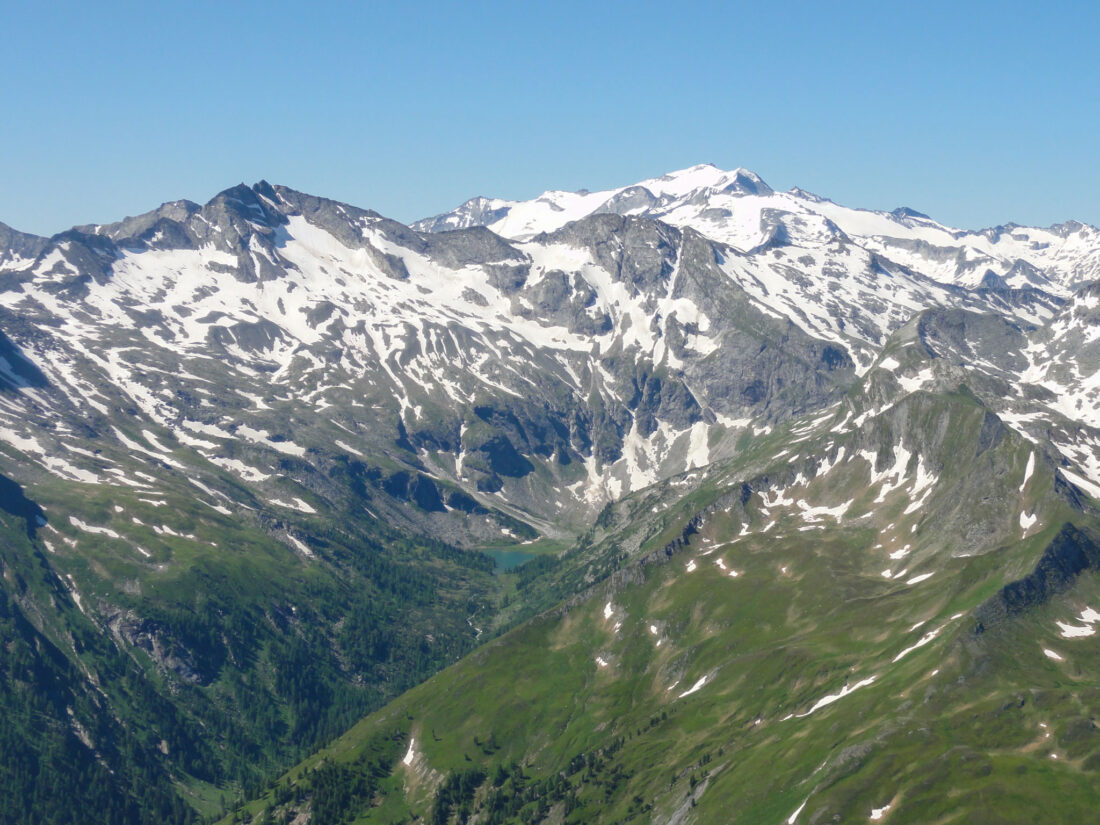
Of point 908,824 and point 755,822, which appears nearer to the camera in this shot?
point 908,824

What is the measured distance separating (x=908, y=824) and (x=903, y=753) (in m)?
17.5

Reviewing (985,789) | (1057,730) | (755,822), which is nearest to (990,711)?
(1057,730)

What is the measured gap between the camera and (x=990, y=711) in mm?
190625

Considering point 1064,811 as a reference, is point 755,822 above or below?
below

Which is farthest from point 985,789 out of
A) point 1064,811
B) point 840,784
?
point 840,784

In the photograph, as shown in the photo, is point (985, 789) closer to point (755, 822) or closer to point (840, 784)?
point (840, 784)

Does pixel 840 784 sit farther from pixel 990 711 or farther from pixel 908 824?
pixel 990 711

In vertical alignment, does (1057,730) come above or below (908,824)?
above

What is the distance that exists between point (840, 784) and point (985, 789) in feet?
76.1

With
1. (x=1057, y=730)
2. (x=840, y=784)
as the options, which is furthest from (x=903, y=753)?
(x=1057, y=730)

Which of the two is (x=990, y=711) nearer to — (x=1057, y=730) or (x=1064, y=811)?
(x=1057, y=730)

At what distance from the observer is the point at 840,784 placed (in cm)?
18112

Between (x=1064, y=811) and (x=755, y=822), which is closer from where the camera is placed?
(x=1064, y=811)

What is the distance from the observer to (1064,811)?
159375 mm
